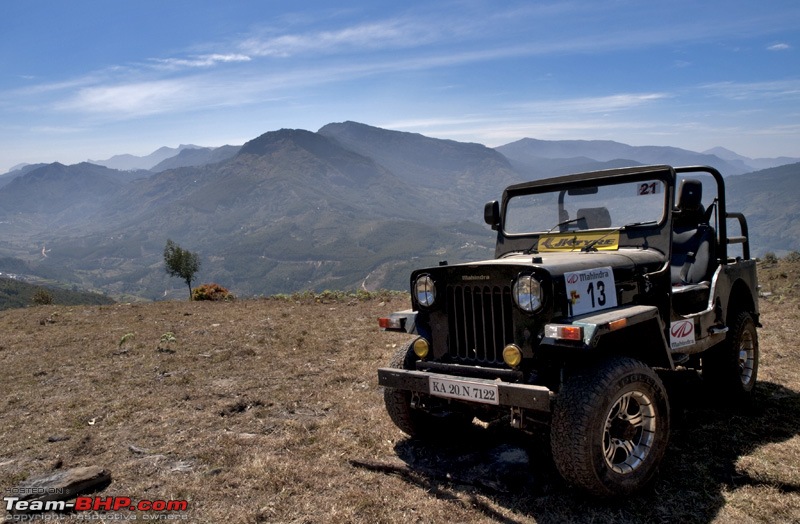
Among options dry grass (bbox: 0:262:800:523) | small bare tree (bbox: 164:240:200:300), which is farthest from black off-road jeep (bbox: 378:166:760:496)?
small bare tree (bbox: 164:240:200:300)

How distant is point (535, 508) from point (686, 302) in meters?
3.06

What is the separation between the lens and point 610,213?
6.35 m

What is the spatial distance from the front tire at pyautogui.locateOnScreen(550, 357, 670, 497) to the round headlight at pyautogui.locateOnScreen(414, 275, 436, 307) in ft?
5.04

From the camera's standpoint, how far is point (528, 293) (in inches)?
179

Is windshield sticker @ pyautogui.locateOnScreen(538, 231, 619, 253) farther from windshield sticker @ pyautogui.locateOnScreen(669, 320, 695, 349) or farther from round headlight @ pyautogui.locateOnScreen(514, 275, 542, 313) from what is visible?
round headlight @ pyautogui.locateOnScreen(514, 275, 542, 313)

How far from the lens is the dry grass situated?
14.4ft

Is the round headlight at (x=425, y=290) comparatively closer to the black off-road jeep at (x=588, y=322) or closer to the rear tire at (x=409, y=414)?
the black off-road jeep at (x=588, y=322)

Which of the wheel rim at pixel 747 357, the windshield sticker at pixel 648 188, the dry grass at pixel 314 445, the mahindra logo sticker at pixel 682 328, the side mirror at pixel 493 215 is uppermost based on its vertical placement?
the windshield sticker at pixel 648 188

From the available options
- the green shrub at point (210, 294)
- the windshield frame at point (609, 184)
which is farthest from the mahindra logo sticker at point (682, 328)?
the green shrub at point (210, 294)

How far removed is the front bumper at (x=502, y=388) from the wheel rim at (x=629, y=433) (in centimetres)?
69

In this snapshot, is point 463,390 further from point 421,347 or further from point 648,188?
point 648,188

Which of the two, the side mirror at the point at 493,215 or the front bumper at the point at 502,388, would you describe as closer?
the front bumper at the point at 502,388

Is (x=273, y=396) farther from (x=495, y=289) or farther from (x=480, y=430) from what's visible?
(x=495, y=289)

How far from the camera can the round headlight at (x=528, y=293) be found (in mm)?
4508
